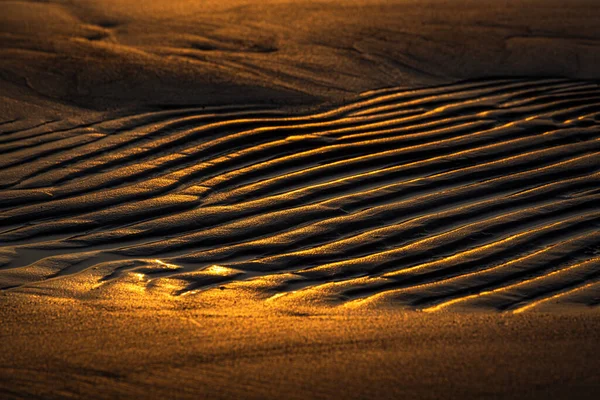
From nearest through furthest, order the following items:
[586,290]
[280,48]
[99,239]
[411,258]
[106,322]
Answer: [106,322]
[586,290]
[411,258]
[99,239]
[280,48]

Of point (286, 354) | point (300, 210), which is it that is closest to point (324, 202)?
point (300, 210)

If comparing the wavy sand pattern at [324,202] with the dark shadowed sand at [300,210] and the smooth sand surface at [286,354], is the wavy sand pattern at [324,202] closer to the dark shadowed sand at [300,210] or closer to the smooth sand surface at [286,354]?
the dark shadowed sand at [300,210]

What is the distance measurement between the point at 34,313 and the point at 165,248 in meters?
0.66

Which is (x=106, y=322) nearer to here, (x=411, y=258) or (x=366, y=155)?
(x=411, y=258)

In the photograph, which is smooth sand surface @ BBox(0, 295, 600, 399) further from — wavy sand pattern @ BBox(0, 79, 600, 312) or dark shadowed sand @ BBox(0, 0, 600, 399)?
wavy sand pattern @ BBox(0, 79, 600, 312)

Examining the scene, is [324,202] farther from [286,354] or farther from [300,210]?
[286,354]

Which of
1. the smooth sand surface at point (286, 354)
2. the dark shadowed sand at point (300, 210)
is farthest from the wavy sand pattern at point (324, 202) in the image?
the smooth sand surface at point (286, 354)

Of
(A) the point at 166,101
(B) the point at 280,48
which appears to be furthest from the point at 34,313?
(B) the point at 280,48

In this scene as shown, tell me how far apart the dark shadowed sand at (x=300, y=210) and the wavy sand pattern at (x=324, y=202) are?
1 centimetres

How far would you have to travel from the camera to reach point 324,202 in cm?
397

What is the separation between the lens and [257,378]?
273 centimetres

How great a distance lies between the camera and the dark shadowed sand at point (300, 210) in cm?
282

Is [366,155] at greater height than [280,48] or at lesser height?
lesser

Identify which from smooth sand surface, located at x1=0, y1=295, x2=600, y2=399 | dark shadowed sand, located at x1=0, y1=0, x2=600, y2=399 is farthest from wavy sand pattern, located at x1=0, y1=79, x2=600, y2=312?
smooth sand surface, located at x1=0, y1=295, x2=600, y2=399
